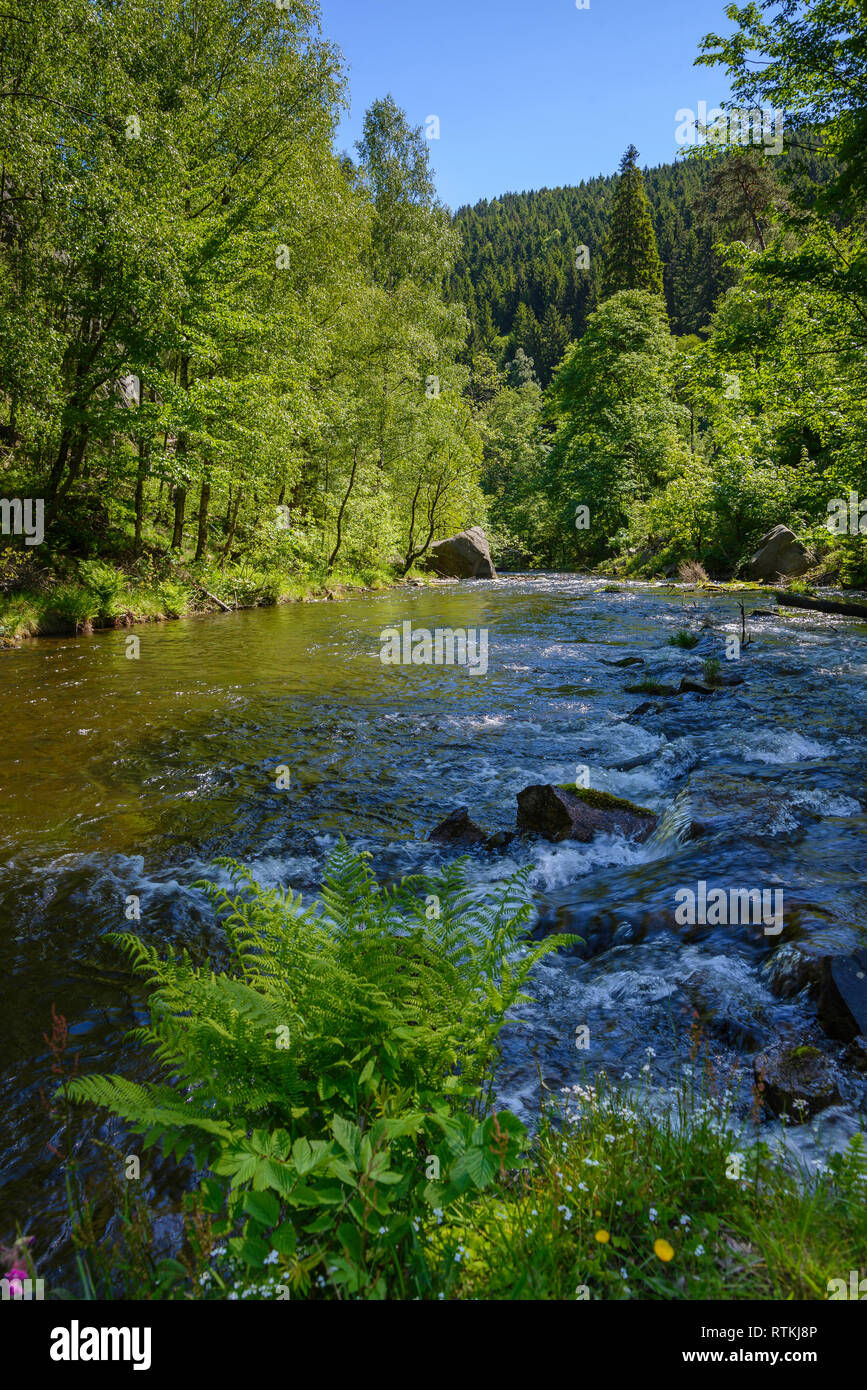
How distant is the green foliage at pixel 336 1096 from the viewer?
177 centimetres

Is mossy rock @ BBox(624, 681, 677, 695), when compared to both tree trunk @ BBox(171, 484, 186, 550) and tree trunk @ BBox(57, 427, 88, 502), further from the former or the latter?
tree trunk @ BBox(171, 484, 186, 550)

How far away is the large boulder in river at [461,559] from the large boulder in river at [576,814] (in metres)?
34.0

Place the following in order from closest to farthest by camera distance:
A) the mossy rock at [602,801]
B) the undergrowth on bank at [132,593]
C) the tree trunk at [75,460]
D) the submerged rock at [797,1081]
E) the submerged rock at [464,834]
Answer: the submerged rock at [797,1081]
the submerged rock at [464,834]
the mossy rock at [602,801]
the undergrowth on bank at [132,593]
the tree trunk at [75,460]

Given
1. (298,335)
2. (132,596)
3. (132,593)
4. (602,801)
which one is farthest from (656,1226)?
(298,335)

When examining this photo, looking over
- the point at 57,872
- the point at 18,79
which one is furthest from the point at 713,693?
the point at 18,79

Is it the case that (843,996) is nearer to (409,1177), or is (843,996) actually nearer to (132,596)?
(409,1177)

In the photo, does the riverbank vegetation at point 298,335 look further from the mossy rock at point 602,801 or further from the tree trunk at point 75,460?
the mossy rock at point 602,801

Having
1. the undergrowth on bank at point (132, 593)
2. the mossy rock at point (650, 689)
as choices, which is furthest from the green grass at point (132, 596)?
the mossy rock at point (650, 689)

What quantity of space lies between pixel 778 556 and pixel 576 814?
2287 cm

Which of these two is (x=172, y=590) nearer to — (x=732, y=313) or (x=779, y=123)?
(x=779, y=123)

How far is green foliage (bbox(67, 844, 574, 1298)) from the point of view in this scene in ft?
5.82

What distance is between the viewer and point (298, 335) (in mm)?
23219

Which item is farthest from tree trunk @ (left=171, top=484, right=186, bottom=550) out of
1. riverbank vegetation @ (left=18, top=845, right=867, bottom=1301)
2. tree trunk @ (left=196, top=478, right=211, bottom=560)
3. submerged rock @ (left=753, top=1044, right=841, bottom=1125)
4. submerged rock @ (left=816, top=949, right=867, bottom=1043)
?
submerged rock @ (left=753, top=1044, right=841, bottom=1125)

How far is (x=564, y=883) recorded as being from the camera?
5.45m
